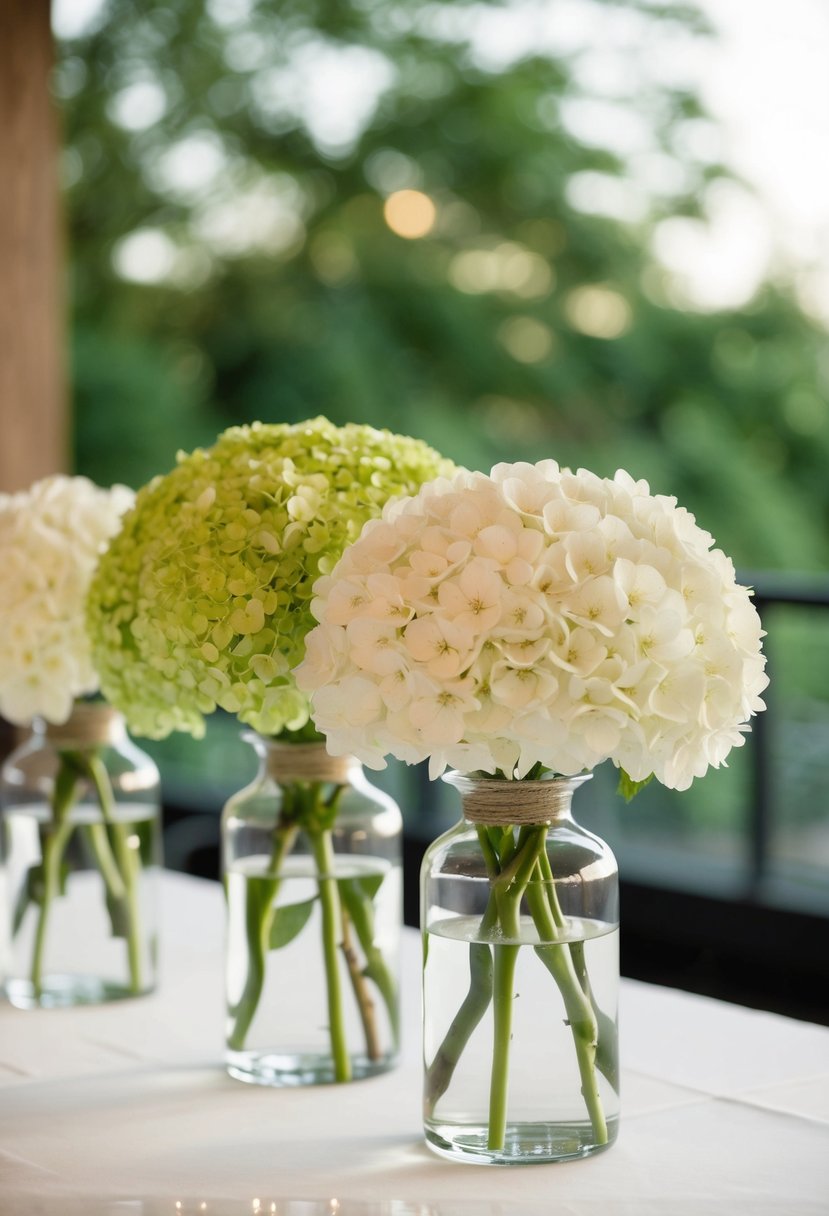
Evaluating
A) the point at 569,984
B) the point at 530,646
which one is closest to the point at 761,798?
the point at 569,984

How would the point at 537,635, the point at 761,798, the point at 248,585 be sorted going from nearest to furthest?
the point at 537,635 < the point at 248,585 < the point at 761,798

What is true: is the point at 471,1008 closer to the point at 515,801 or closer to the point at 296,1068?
the point at 515,801

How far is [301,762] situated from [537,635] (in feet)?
1.06

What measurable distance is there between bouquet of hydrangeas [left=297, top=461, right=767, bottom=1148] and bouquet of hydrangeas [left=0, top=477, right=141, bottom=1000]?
0.39 m

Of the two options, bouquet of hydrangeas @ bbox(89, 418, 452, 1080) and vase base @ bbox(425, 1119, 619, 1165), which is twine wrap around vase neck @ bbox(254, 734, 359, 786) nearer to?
bouquet of hydrangeas @ bbox(89, 418, 452, 1080)

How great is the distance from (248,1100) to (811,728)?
2481 mm

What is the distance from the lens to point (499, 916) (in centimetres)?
85

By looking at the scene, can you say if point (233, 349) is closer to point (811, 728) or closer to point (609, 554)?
point (811, 728)

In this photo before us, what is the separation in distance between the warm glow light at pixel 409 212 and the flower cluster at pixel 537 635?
27.0 ft

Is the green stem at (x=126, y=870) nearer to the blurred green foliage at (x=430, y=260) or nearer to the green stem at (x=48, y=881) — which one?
the green stem at (x=48, y=881)

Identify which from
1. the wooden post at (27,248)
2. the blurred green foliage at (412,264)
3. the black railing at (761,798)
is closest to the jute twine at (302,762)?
the wooden post at (27,248)

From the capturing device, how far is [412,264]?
361 inches

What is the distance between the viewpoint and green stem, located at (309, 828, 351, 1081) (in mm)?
1009

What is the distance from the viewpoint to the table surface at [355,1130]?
0.82 m
